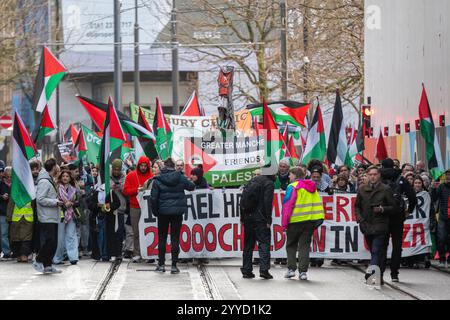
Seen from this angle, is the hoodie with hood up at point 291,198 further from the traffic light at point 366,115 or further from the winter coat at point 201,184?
the traffic light at point 366,115

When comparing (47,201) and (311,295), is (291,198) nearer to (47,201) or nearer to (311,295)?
(311,295)

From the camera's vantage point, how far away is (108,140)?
75.4 ft

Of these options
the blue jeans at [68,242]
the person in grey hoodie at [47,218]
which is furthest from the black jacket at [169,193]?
the blue jeans at [68,242]

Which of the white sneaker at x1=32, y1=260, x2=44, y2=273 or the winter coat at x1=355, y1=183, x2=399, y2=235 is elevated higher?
the winter coat at x1=355, y1=183, x2=399, y2=235

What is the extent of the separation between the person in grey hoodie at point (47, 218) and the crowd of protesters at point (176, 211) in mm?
14

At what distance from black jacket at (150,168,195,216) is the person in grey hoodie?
54.9 inches

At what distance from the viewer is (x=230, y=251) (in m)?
22.4

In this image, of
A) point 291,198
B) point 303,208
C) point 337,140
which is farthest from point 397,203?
point 337,140

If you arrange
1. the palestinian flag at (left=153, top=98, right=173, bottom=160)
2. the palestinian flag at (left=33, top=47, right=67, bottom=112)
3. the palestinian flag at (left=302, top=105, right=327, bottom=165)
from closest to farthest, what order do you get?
the palestinian flag at (left=33, top=47, right=67, bottom=112) → the palestinian flag at (left=302, top=105, right=327, bottom=165) → the palestinian flag at (left=153, top=98, right=173, bottom=160)

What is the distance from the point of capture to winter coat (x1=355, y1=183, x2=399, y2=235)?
735 inches

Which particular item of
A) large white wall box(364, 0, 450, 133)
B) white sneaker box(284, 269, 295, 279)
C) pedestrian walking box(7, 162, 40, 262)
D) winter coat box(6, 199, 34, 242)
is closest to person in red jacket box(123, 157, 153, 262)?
pedestrian walking box(7, 162, 40, 262)

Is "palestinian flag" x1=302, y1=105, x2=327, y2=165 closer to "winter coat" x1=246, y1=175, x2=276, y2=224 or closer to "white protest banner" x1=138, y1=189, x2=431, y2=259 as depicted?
"white protest banner" x1=138, y1=189, x2=431, y2=259
